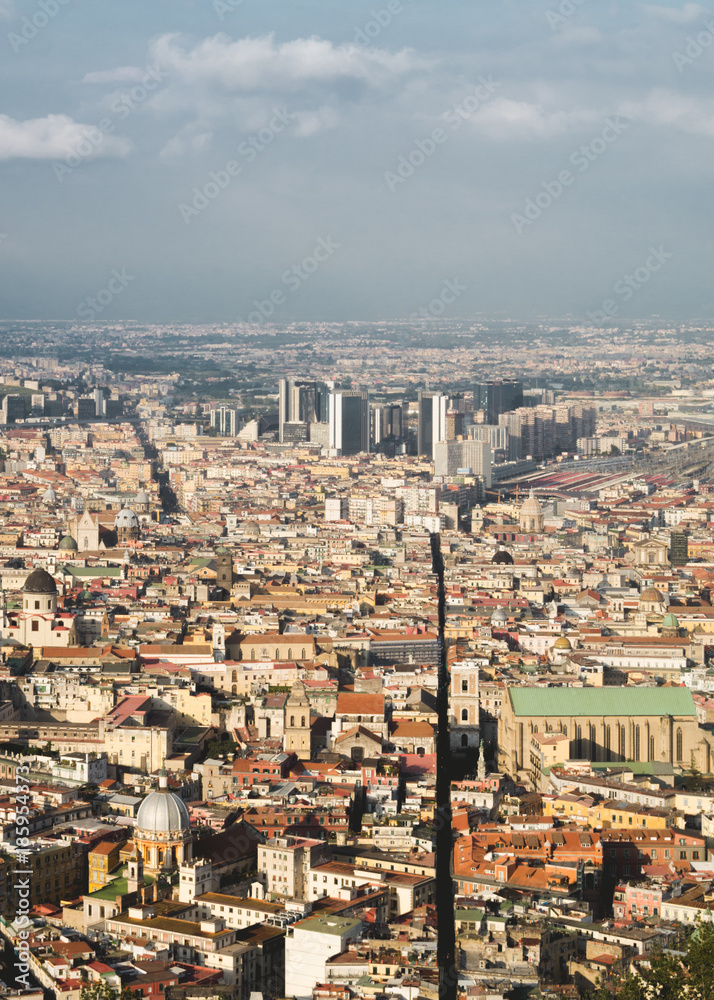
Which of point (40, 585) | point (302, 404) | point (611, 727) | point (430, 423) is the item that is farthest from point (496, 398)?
point (611, 727)

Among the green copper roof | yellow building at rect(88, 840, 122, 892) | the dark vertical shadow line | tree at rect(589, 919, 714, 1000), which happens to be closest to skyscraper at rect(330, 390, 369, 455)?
the dark vertical shadow line

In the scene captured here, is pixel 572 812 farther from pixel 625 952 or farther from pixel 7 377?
pixel 7 377

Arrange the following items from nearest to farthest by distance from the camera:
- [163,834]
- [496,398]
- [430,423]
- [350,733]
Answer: [163,834]
[350,733]
[430,423]
[496,398]

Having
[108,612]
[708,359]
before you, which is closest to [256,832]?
[108,612]

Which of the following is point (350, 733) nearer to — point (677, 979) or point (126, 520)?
point (677, 979)

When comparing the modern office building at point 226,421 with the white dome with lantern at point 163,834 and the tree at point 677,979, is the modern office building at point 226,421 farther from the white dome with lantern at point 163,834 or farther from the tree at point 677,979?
the tree at point 677,979

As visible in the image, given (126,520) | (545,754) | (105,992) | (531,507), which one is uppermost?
(531,507)

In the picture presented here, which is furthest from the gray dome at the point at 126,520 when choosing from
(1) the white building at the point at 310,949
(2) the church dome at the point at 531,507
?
(1) the white building at the point at 310,949
